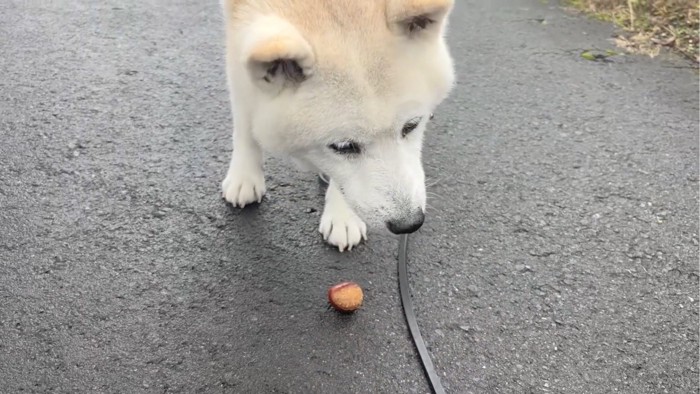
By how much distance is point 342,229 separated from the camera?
2611 millimetres

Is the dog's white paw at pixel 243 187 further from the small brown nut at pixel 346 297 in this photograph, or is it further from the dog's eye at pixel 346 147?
the dog's eye at pixel 346 147

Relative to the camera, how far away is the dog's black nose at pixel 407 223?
82.2 inches

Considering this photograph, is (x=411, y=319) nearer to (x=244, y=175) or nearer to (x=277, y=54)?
(x=244, y=175)

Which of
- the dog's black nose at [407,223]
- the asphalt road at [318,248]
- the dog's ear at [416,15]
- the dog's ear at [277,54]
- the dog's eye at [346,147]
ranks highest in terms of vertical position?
the dog's ear at [416,15]

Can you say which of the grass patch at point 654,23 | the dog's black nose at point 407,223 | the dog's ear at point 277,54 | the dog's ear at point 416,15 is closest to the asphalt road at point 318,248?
the dog's black nose at point 407,223

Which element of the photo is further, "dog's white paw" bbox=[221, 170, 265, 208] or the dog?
"dog's white paw" bbox=[221, 170, 265, 208]

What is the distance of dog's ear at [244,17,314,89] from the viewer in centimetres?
181

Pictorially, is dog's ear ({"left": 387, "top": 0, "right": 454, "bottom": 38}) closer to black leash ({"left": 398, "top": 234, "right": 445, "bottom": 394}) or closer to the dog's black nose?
the dog's black nose

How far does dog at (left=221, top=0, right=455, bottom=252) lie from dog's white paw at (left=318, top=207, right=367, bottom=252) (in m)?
0.42

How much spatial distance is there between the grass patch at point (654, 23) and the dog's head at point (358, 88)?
308 cm

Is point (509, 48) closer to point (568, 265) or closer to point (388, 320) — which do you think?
point (568, 265)

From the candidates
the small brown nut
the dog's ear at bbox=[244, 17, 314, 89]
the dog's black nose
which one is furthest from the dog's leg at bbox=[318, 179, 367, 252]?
the dog's ear at bbox=[244, 17, 314, 89]

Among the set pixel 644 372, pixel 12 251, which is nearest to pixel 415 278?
pixel 644 372

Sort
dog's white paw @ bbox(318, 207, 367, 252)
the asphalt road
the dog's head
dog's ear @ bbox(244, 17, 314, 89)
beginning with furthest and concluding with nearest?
dog's white paw @ bbox(318, 207, 367, 252) < the asphalt road < the dog's head < dog's ear @ bbox(244, 17, 314, 89)
